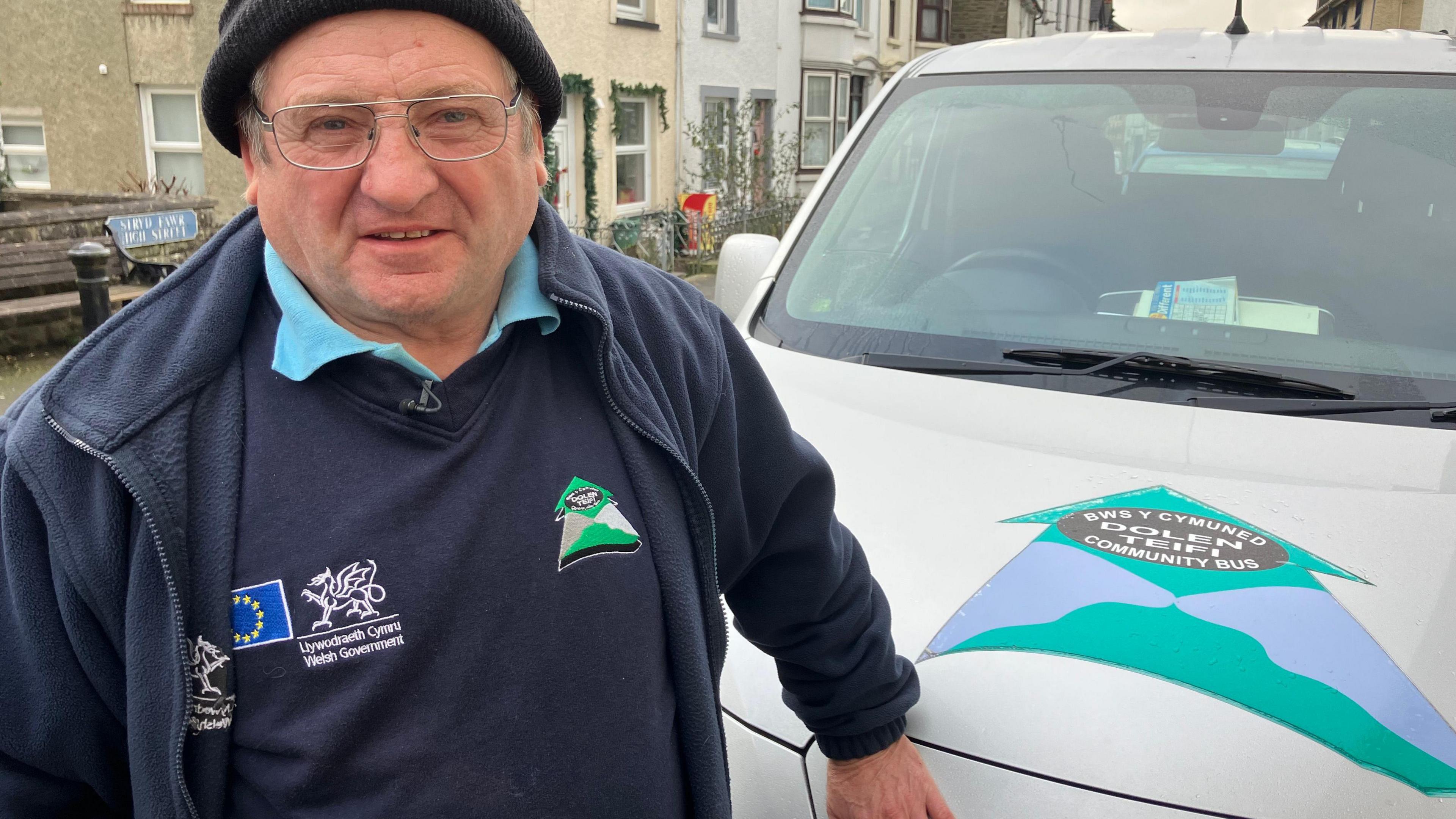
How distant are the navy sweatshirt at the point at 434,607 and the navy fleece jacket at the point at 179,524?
38 mm

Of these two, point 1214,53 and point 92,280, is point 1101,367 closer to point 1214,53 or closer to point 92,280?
point 1214,53

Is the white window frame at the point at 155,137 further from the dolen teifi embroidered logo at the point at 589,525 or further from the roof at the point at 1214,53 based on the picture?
the dolen teifi embroidered logo at the point at 589,525

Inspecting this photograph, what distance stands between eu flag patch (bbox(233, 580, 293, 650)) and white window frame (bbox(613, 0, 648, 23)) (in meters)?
14.5

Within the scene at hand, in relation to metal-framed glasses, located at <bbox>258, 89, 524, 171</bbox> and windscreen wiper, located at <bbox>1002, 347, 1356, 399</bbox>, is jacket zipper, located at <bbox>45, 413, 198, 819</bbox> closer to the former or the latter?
metal-framed glasses, located at <bbox>258, 89, 524, 171</bbox>

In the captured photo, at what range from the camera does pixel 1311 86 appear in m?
2.63

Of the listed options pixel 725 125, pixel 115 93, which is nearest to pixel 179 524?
pixel 115 93

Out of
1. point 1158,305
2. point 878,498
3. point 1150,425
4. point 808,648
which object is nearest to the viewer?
point 808,648

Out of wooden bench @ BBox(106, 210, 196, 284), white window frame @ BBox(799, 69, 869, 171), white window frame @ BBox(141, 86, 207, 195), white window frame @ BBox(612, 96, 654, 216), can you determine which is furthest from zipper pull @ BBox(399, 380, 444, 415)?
white window frame @ BBox(799, 69, 869, 171)

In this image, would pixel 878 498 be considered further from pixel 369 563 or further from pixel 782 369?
pixel 369 563

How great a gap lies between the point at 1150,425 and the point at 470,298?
1384 millimetres

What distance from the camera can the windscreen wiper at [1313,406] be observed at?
2.14m

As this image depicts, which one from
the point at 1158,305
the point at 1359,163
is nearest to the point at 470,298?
the point at 1158,305

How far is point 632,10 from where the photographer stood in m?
15.4

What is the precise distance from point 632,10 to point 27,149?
7.71m
